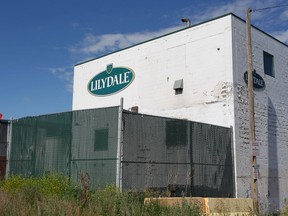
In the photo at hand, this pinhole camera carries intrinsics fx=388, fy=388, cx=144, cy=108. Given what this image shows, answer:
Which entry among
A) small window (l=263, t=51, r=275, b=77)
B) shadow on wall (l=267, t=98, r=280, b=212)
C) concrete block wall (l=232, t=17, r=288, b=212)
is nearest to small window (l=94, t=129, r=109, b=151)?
concrete block wall (l=232, t=17, r=288, b=212)

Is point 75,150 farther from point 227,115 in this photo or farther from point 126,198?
point 227,115

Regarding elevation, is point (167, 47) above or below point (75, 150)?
above


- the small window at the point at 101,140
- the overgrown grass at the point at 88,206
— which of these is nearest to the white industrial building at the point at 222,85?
the small window at the point at 101,140

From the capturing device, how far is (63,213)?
791 cm

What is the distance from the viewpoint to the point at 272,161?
1958 cm

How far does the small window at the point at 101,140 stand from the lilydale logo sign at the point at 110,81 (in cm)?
939

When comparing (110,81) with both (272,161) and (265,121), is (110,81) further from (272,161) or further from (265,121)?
(272,161)

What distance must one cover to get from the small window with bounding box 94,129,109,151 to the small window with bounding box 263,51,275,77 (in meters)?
10.8

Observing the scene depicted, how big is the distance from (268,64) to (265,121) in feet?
10.9

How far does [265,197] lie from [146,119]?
27.1ft

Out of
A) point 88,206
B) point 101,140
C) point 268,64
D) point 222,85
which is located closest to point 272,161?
point 222,85

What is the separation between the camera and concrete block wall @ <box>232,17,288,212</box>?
58.9ft

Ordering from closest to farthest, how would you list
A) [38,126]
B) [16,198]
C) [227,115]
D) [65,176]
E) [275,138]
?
[16,198] < [65,176] < [38,126] < [227,115] < [275,138]

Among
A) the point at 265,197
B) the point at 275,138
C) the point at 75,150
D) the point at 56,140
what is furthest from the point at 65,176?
the point at 275,138
